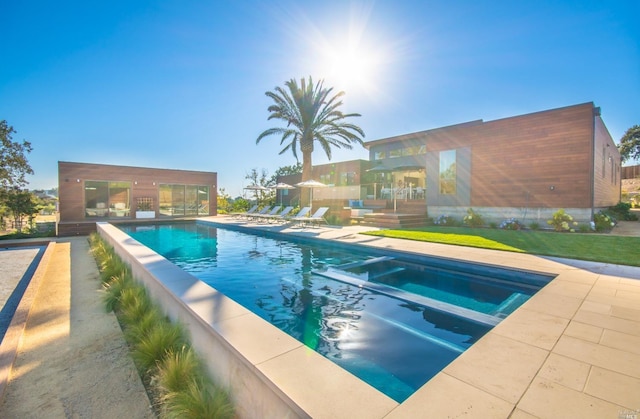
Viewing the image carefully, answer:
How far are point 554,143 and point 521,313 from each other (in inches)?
450

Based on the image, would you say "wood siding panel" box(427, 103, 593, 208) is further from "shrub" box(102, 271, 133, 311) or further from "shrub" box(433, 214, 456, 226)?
"shrub" box(102, 271, 133, 311)

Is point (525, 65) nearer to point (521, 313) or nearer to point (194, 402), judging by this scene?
point (521, 313)

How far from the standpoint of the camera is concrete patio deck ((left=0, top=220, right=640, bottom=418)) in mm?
1836

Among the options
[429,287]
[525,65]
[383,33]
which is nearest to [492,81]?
[525,65]

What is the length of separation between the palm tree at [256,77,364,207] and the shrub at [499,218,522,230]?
29.2ft

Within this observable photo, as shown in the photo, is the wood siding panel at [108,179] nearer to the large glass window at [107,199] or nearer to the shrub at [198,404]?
the large glass window at [107,199]

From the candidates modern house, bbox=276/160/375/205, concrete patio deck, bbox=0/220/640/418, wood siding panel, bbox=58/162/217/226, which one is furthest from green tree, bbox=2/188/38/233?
concrete patio deck, bbox=0/220/640/418

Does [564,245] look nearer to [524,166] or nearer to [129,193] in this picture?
[524,166]

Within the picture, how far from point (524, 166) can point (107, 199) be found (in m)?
24.6

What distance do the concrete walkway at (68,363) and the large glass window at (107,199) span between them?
1743 centimetres

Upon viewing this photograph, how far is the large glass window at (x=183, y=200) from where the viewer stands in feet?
73.5

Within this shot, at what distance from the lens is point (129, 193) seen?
2081cm

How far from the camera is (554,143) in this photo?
1169 cm

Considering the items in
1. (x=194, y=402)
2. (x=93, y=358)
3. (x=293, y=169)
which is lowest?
(x=93, y=358)
